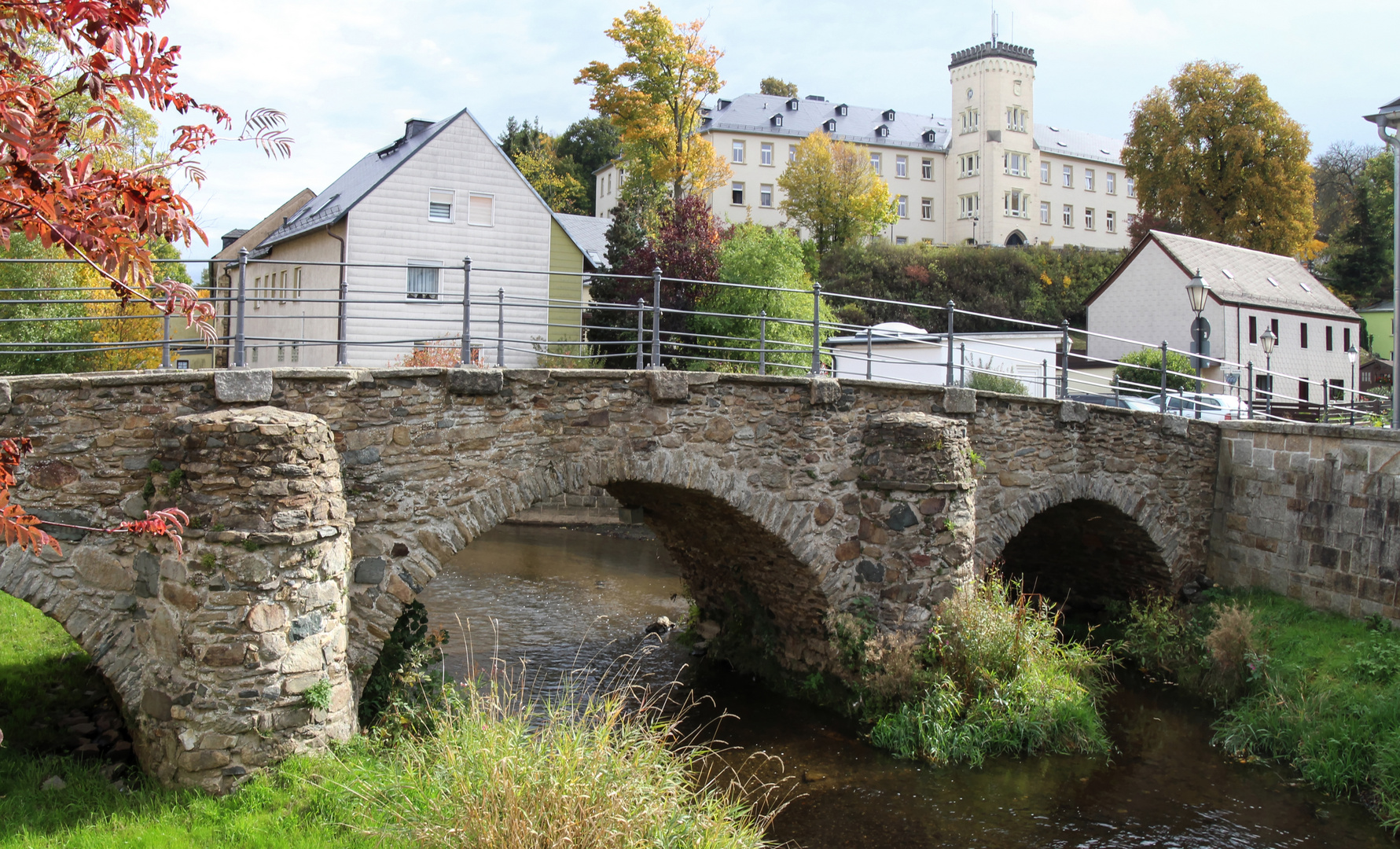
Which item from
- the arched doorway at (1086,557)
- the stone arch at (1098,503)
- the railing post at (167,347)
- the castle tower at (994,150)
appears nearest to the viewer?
the railing post at (167,347)

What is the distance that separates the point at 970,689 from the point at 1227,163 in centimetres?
3737

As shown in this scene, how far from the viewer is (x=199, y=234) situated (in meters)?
3.61

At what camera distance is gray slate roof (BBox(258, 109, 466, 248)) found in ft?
80.6

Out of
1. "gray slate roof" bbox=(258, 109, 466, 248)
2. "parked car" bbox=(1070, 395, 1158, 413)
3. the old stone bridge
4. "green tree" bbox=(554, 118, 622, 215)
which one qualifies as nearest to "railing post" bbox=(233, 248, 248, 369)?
the old stone bridge

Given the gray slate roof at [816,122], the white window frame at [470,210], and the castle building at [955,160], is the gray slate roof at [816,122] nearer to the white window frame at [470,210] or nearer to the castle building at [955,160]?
the castle building at [955,160]

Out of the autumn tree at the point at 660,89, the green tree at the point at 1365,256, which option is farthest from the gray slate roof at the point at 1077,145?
the autumn tree at the point at 660,89

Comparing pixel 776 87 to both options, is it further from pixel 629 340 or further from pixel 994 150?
pixel 629 340

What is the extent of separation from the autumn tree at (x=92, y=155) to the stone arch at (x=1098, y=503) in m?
10.9

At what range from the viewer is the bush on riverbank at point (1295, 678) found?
1021cm

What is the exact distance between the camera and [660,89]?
3509 centimetres

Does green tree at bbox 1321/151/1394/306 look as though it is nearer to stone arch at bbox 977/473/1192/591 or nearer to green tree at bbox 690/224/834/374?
green tree at bbox 690/224/834/374

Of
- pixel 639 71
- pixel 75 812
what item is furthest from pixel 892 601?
pixel 639 71

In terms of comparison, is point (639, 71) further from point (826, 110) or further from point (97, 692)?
point (97, 692)

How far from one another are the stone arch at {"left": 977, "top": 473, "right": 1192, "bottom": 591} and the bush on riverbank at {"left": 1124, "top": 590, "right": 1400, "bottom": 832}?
2.32ft
